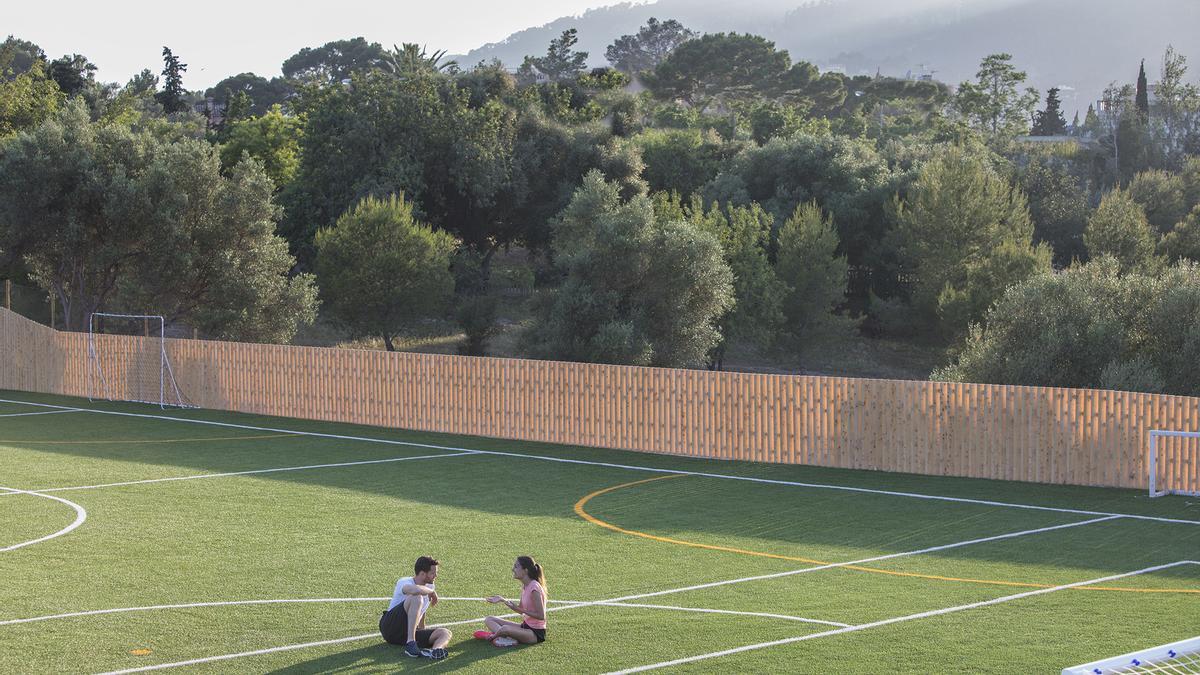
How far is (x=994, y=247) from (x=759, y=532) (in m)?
50.3

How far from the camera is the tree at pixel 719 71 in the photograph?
135000 millimetres

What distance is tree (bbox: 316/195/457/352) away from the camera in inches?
2360

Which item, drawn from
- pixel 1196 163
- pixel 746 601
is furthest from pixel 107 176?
pixel 1196 163

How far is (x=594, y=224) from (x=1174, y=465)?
36294mm

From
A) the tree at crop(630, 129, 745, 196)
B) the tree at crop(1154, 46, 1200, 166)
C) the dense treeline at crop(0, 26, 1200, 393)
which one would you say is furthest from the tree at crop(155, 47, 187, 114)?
the tree at crop(1154, 46, 1200, 166)

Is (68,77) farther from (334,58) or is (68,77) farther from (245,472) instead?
(334,58)

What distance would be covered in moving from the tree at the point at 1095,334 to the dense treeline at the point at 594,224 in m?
0.08

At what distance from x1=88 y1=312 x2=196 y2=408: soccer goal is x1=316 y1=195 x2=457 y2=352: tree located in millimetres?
20967

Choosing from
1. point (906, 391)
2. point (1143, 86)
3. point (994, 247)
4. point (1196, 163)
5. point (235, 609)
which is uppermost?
point (1143, 86)

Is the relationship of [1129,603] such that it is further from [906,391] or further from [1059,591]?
[906,391]

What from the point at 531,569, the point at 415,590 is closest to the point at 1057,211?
the point at 531,569

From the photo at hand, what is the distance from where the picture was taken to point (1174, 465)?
2208 centimetres

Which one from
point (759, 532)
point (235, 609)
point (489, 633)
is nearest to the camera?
point (489, 633)

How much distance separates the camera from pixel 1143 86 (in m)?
122
